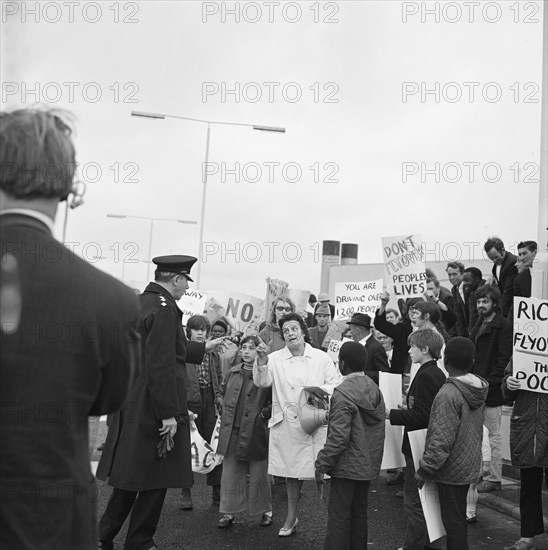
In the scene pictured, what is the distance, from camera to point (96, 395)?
84.6 inches

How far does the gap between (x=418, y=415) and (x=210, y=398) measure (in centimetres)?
378

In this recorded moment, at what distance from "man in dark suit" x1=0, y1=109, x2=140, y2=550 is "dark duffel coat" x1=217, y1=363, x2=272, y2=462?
214 inches

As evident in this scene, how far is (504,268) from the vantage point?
35.3 ft

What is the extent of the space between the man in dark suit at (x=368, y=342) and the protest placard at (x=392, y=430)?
1.96 m

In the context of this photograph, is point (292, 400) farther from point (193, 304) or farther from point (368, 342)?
point (193, 304)

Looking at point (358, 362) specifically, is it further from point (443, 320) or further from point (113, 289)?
point (443, 320)

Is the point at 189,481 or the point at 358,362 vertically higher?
the point at 358,362

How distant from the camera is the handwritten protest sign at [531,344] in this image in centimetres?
669

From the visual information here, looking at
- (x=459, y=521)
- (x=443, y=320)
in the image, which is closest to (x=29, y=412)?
(x=459, y=521)

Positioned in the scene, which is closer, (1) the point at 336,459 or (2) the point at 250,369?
(1) the point at 336,459

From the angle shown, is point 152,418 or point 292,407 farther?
point 292,407

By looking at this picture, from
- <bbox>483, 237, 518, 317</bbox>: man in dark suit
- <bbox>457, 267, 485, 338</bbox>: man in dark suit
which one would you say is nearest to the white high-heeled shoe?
<bbox>457, 267, 485, 338</bbox>: man in dark suit

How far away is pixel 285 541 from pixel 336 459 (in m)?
1.42

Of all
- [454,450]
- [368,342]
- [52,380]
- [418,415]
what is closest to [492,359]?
[368,342]
